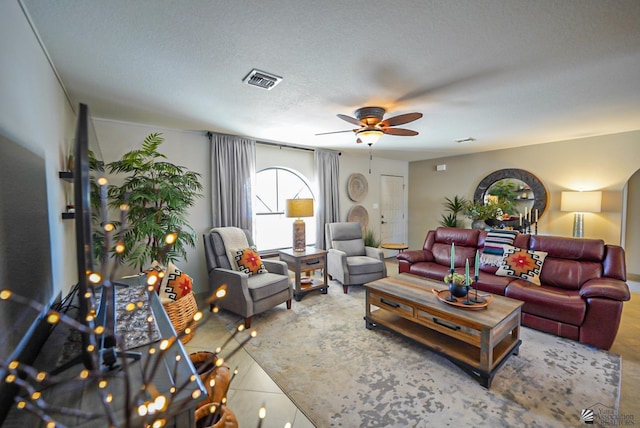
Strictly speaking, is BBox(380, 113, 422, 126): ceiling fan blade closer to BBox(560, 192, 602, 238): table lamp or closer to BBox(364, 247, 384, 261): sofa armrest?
BBox(364, 247, 384, 261): sofa armrest

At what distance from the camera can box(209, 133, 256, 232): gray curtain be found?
12.3 feet

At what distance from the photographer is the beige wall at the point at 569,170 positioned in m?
3.93

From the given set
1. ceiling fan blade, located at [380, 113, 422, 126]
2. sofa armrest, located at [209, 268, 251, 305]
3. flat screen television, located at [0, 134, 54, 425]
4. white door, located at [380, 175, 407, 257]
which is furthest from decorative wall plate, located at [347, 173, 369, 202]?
flat screen television, located at [0, 134, 54, 425]

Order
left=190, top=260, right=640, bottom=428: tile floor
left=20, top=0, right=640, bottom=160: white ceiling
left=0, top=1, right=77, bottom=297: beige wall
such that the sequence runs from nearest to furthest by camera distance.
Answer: left=0, top=1, right=77, bottom=297: beige wall < left=20, top=0, right=640, bottom=160: white ceiling < left=190, top=260, right=640, bottom=428: tile floor

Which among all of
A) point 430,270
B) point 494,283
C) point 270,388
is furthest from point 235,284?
point 494,283

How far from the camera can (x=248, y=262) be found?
3209 mm

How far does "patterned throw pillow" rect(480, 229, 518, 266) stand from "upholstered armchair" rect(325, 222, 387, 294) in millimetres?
1341

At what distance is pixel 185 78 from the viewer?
84.2 inches

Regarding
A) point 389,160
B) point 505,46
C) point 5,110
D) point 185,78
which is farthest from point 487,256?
point 5,110

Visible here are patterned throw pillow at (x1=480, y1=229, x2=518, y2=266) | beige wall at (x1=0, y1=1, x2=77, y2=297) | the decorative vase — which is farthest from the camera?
patterned throw pillow at (x1=480, y1=229, x2=518, y2=266)

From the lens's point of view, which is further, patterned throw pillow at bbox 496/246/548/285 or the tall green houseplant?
patterned throw pillow at bbox 496/246/548/285

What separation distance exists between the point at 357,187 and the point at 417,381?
13.1 ft

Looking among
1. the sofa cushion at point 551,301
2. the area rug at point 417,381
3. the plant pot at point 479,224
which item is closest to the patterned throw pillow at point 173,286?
the area rug at point 417,381

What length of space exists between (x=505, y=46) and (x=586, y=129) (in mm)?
3119
